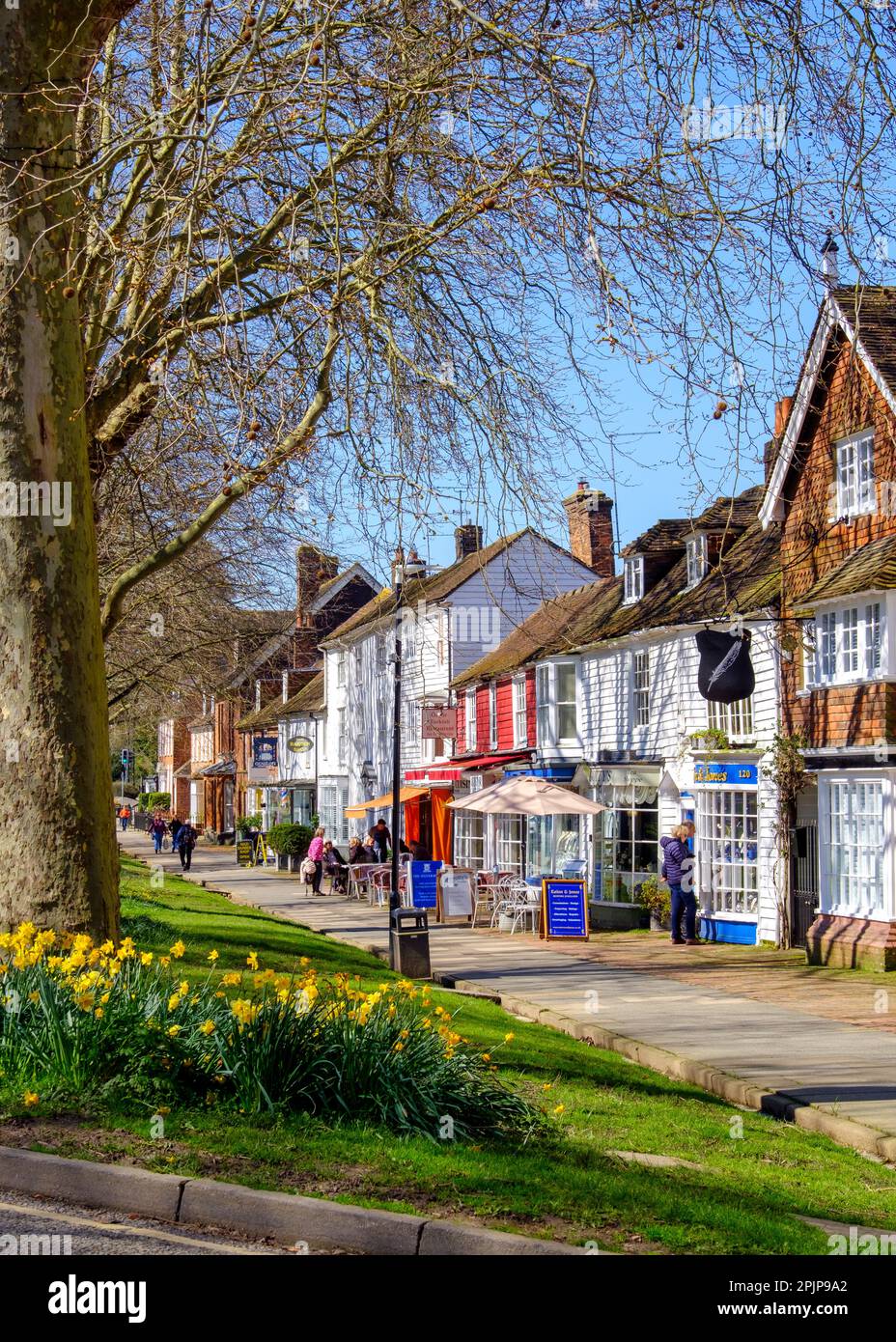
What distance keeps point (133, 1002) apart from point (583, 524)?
32.0 m

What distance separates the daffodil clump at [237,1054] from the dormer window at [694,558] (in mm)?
21176

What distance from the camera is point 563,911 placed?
27.0 metres

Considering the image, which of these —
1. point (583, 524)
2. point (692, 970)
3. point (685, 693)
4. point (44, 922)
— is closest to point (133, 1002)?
point (44, 922)

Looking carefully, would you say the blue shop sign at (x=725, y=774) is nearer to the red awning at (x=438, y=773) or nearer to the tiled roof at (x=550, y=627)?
the tiled roof at (x=550, y=627)

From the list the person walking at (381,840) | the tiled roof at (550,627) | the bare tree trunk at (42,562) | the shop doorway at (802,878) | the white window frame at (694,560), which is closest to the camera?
the bare tree trunk at (42,562)

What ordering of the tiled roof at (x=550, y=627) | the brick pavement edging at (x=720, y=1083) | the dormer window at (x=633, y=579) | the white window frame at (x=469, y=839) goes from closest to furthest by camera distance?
the brick pavement edging at (x=720, y=1083)
the dormer window at (x=633, y=579)
the tiled roof at (x=550, y=627)
the white window frame at (x=469, y=839)

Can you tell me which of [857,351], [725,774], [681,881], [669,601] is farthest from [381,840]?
[857,351]

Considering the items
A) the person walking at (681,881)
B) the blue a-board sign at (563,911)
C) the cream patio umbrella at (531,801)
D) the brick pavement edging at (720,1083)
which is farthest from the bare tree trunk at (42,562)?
the cream patio umbrella at (531,801)

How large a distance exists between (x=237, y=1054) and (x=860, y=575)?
15686mm

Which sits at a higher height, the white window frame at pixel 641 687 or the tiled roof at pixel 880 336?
the tiled roof at pixel 880 336

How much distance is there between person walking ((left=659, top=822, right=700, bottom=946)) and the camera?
25672 millimetres

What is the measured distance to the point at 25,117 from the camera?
9.98 m

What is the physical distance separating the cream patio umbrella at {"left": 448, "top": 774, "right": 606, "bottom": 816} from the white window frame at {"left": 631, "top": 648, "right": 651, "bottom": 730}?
7.66ft

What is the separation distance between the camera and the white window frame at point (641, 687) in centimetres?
3042
